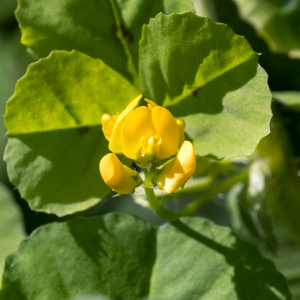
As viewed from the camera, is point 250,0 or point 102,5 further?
point 250,0

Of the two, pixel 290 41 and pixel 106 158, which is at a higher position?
pixel 106 158

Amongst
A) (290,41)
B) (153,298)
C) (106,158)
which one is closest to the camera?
(106,158)

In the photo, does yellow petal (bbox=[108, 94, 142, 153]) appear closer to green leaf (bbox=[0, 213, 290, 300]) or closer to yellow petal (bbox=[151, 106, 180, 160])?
yellow petal (bbox=[151, 106, 180, 160])

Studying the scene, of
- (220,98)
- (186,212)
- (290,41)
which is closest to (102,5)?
(220,98)

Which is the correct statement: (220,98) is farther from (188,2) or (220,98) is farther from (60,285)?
(60,285)

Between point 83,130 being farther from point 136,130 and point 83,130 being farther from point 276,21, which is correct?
point 276,21

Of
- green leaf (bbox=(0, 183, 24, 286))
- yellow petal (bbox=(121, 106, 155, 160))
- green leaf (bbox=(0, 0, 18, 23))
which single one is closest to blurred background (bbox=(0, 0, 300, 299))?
green leaf (bbox=(0, 183, 24, 286))

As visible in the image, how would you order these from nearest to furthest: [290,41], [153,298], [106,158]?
[106,158] → [153,298] → [290,41]

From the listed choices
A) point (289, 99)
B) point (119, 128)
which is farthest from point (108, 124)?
point (289, 99)
